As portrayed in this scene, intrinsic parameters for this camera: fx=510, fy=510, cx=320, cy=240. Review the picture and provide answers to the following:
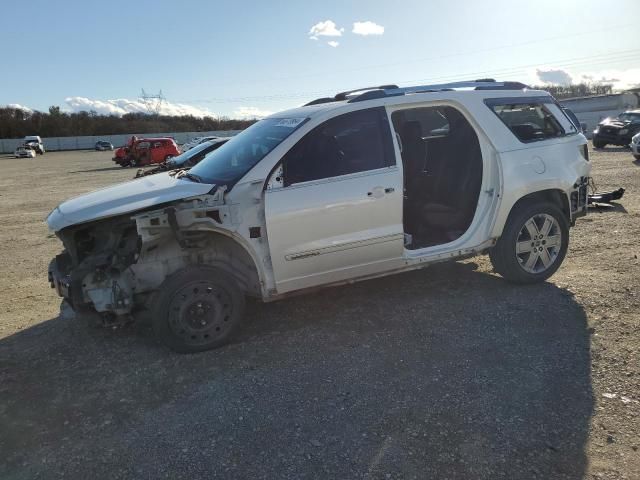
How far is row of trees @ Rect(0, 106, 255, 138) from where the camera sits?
81.1 meters

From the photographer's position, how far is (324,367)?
3.82m

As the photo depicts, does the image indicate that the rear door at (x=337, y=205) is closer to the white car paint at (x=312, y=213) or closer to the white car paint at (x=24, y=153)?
the white car paint at (x=312, y=213)

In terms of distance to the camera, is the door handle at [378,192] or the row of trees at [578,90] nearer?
the door handle at [378,192]

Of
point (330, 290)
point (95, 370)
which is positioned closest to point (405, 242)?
point (330, 290)

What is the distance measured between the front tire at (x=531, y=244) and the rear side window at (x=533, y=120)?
28.8 inches

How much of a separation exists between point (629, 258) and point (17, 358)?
6.34 meters

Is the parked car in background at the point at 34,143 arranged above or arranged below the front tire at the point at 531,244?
above

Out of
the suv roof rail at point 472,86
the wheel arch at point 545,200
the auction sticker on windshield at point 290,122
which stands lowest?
the wheel arch at point 545,200

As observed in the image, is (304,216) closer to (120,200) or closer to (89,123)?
(120,200)

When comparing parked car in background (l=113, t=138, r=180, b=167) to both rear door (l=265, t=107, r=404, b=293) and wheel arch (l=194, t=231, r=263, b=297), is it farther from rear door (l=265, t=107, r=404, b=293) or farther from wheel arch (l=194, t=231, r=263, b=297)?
rear door (l=265, t=107, r=404, b=293)

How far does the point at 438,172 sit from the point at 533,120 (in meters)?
1.11

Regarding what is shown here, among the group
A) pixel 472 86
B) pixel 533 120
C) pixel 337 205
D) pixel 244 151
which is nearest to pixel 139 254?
pixel 244 151

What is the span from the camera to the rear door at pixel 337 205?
4.12m

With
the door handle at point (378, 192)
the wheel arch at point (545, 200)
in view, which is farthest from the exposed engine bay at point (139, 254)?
the wheel arch at point (545, 200)
